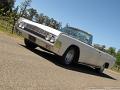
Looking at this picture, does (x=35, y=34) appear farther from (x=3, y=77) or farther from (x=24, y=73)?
(x=3, y=77)

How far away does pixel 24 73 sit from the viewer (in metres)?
6.87

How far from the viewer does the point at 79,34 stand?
463 inches

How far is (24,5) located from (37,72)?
51385 millimetres

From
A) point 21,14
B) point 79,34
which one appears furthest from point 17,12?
point 79,34

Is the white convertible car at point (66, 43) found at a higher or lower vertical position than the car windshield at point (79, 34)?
lower

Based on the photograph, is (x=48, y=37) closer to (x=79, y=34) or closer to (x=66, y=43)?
(x=66, y=43)

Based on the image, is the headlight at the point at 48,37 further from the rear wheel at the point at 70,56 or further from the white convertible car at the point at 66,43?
the rear wheel at the point at 70,56

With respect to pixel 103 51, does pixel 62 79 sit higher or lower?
lower

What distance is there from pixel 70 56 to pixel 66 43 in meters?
0.88

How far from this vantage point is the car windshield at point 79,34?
1161 centimetres

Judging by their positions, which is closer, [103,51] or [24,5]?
[103,51]

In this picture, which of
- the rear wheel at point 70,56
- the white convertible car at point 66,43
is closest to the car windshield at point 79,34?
the white convertible car at point 66,43

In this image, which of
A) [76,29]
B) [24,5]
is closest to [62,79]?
[76,29]

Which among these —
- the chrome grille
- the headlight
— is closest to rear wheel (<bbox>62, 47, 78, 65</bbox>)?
the headlight
